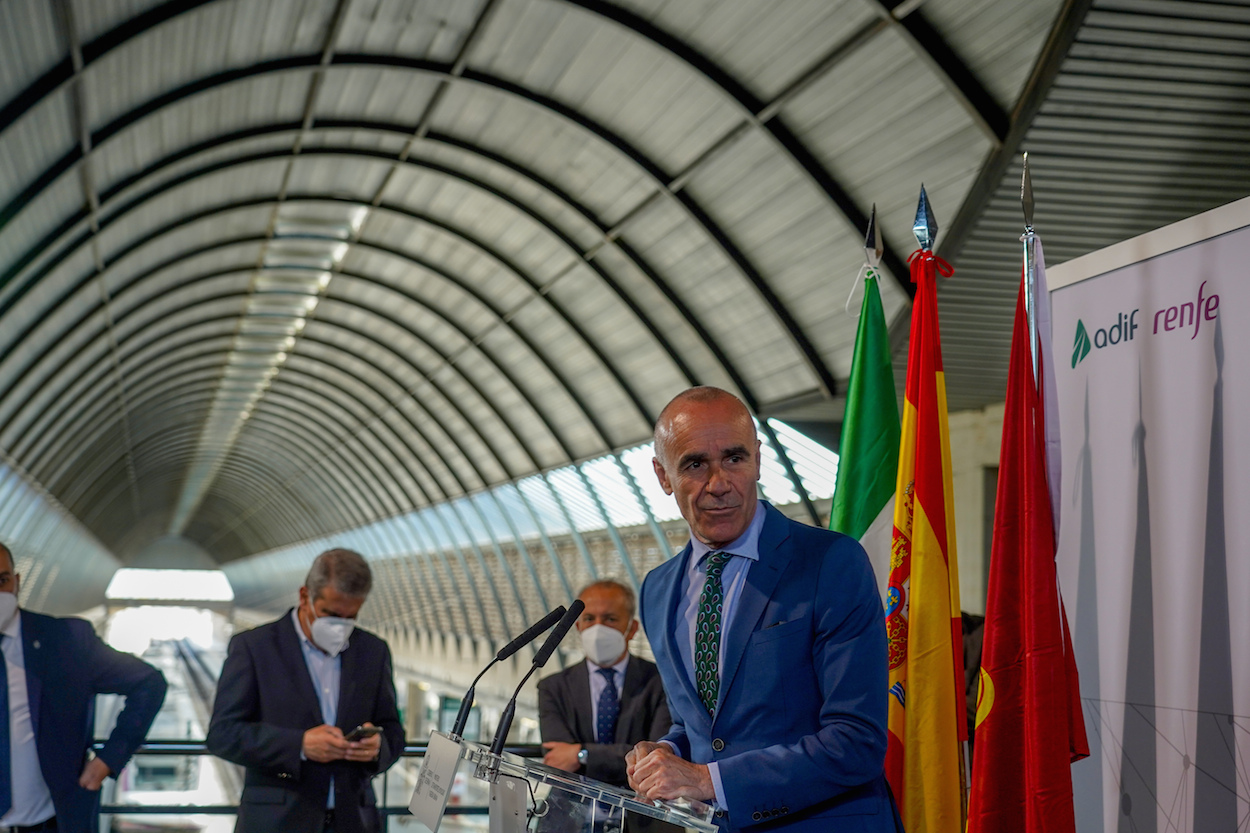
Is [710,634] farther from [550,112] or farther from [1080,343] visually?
[550,112]

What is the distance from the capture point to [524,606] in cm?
3081

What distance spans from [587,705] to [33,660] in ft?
9.46

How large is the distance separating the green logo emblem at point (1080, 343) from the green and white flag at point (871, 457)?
0.96 m

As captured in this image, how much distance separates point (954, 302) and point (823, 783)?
9.73m

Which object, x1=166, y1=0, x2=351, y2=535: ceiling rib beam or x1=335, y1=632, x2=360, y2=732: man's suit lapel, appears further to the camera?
x1=166, y1=0, x2=351, y2=535: ceiling rib beam

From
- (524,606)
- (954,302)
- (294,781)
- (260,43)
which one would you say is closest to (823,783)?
(294,781)

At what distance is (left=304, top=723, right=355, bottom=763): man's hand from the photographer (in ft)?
14.5

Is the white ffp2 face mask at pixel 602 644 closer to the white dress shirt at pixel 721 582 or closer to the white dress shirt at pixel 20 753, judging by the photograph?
the white dress shirt at pixel 20 753

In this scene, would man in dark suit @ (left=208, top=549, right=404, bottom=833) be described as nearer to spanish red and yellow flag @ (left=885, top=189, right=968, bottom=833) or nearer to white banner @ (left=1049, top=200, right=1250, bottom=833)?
spanish red and yellow flag @ (left=885, top=189, right=968, bottom=833)

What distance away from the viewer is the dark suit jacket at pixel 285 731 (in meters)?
4.49

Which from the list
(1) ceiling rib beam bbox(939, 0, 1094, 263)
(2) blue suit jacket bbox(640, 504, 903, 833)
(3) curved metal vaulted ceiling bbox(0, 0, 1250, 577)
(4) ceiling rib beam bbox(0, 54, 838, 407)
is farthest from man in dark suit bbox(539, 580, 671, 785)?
(4) ceiling rib beam bbox(0, 54, 838, 407)

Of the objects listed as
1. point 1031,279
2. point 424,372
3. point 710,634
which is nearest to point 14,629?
point 710,634

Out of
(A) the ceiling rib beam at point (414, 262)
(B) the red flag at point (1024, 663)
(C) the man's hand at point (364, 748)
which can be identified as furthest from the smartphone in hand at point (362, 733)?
(A) the ceiling rib beam at point (414, 262)

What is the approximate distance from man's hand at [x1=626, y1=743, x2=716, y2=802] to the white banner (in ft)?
7.49
